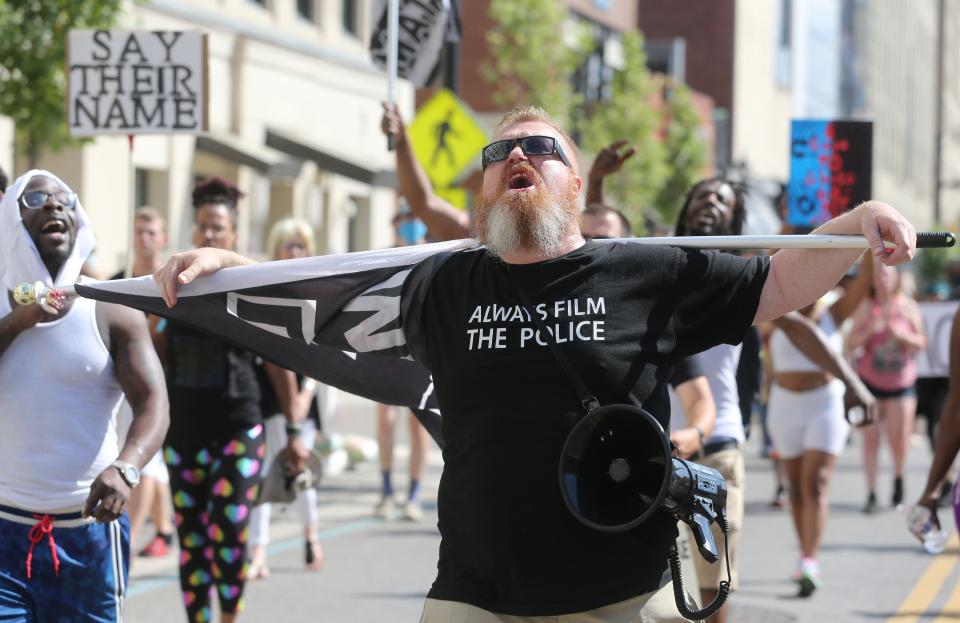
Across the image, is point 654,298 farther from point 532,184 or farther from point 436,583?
point 436,583

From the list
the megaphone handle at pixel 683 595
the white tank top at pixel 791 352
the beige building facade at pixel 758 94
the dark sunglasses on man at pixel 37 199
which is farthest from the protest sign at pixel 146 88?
the beige building facade at pixel 758 94

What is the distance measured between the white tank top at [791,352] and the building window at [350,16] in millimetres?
21009

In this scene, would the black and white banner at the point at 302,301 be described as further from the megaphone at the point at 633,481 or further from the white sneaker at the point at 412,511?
the white sneaker at the point at 412,511

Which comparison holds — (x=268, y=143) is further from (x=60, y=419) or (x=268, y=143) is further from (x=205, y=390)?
(x=60, y=419)

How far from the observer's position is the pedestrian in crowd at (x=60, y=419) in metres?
4.96

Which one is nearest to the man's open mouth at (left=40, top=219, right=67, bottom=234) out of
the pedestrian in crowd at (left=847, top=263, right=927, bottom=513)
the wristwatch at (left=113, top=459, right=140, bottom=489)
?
the wristwatch at (left=113, top=459, right=140, bottom=489)

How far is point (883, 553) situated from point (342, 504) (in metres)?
4.34

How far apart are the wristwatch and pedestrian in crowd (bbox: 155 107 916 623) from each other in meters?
1.06

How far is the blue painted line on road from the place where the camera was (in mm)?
9501

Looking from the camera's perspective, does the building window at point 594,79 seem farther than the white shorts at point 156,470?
Yes

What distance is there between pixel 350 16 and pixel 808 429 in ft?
74.4

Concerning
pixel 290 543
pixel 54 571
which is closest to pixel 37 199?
pixel 54 571

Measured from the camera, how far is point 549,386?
13.4ft

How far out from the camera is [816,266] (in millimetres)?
4164
